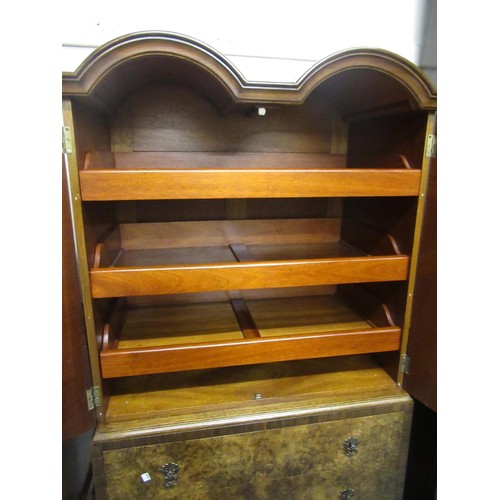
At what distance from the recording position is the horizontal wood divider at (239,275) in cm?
86

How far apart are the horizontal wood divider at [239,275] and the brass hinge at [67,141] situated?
290 mm

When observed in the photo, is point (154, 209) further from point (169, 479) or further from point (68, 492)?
point (68, 492)

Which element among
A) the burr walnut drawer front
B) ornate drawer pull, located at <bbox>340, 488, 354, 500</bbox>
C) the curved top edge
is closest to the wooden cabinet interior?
the curved top edge

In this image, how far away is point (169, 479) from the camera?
0.96 m

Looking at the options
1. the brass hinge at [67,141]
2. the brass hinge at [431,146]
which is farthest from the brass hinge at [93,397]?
the brass hinge at [431,146]

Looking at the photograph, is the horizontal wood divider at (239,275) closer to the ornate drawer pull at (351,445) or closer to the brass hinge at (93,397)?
the brass hinge at (93,397)

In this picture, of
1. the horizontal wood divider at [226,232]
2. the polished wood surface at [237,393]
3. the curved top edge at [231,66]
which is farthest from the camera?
the horizontal wood divider at [226,232]

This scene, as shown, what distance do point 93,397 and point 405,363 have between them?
94 cm

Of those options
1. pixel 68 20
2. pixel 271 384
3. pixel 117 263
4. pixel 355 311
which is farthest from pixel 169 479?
pixel 68 20

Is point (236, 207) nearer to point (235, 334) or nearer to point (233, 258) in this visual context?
point (233, 258)

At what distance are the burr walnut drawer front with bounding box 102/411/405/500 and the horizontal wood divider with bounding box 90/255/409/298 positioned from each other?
43cm

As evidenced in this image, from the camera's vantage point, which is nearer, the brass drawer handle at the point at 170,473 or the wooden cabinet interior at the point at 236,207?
the wooden cabinet interior at the point at 236,207

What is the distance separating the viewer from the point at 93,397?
913 mm

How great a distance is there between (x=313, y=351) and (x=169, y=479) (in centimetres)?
55
